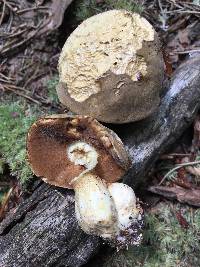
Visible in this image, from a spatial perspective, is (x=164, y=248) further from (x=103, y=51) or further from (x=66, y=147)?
(x=103, y=51)

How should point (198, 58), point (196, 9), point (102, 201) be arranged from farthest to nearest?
point (196, 9) < point (198, 58) < point (102, 201)

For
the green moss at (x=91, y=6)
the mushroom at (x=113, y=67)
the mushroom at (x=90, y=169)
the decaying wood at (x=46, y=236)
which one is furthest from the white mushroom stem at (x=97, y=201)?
the green moss at (x=91, y=6)

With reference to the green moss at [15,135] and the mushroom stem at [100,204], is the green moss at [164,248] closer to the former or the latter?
the mushroom stem at [100,204]

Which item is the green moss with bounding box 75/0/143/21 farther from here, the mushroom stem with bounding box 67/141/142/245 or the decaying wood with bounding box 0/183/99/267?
the decaying wood with bounding box 0/183/99/267

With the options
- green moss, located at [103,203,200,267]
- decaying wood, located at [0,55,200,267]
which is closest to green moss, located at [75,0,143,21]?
decaying wood, located at [0,55,200,267]

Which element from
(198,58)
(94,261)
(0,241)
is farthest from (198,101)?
(0,241)

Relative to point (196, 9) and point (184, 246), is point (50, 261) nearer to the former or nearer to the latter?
point (184, 246)

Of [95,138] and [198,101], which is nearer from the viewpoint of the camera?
[95,138]
